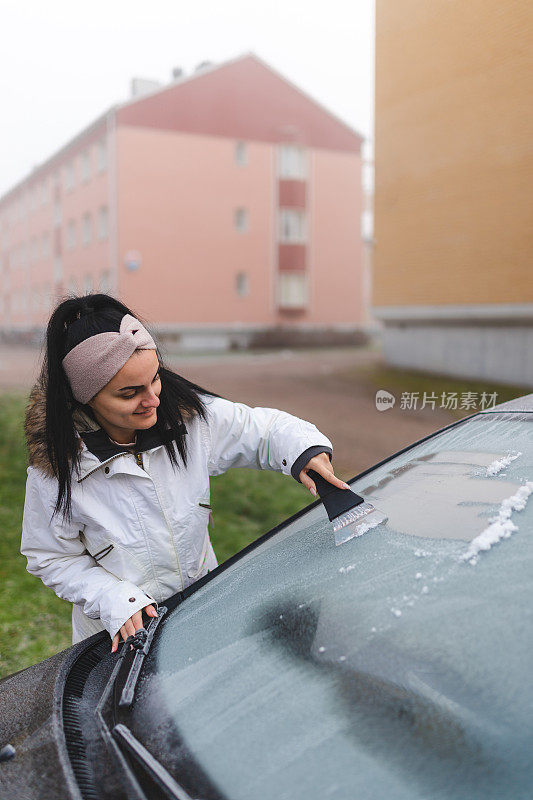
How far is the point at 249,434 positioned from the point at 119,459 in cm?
24

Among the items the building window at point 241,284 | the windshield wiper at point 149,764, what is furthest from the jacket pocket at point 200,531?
the building window at point 241,284

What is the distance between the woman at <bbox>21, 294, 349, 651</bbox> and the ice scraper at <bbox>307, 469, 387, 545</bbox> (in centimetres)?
2

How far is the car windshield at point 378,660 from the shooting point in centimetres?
59

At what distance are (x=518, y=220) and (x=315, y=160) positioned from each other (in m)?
5.53

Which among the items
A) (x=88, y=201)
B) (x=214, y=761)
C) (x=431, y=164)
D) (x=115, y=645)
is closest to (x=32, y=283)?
(x=88, y=201)

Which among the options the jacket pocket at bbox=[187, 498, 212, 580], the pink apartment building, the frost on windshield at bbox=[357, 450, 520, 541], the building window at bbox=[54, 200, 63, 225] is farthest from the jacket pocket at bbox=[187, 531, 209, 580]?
the building window at bbox=[54, 200, 63, 225]

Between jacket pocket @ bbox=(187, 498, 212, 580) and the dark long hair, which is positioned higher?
the dark long hair

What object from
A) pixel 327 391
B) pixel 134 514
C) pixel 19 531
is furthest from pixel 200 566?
pixel 19 531

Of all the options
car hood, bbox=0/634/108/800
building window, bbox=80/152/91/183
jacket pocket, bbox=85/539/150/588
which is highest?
building window, bbox=80/152/91/183

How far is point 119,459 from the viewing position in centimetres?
111

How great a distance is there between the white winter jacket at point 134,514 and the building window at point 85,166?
4471 mm

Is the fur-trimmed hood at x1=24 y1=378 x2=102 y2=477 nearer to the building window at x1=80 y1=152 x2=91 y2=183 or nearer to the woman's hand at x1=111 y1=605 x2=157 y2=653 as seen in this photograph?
the woman's hand at x1=111 y1=605 x2=157 y2=653

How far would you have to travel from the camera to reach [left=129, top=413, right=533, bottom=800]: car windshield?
0.59 meters

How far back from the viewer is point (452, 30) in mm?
1997
